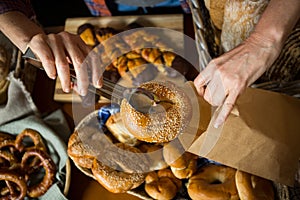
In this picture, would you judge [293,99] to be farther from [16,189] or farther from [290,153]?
[16,189]

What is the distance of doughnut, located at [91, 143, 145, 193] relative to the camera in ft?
2.61

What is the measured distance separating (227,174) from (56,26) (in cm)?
66

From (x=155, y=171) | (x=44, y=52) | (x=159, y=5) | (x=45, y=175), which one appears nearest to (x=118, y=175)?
(x=155, y=171)

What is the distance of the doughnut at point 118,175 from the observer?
0.79m

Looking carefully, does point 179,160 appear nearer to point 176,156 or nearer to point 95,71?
point 176,156

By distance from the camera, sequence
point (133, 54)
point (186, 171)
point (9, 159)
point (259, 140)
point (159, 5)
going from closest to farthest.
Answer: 1. point (259, 140)
2. point (186, 171)
3. point (9, 159)
4. point (133, 54)
5. point (159, 5)

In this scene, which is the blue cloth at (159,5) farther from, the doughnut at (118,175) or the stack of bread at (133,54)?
the doughnut at (118,175)

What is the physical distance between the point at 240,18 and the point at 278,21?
0.15 metres

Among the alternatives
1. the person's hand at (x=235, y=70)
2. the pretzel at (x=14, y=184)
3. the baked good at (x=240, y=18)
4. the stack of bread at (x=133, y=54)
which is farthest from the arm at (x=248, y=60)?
the pretzel at (x=14, y=184)

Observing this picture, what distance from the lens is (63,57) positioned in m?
0.67

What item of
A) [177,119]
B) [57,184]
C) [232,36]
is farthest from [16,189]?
[232,36]

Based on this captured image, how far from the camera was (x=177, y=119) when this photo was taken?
64cm

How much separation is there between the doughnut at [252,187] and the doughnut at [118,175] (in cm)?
19

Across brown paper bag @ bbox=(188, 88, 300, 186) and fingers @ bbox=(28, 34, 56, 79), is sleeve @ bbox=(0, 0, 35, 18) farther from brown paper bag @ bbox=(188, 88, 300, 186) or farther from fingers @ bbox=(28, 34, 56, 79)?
brown paper bag @ bbox=(188, 88, 300, 186)
